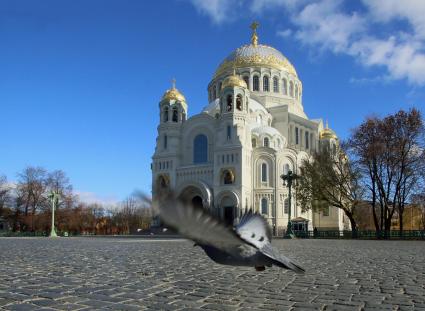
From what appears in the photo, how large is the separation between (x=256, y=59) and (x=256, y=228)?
2358 inches

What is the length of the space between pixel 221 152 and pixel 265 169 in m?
5.33

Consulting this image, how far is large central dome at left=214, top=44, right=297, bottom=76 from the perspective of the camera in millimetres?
61537

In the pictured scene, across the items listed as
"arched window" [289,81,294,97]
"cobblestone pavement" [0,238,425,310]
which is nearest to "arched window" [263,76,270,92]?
"arched window" [289,81,294,97]

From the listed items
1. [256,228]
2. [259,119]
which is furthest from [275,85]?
[256,228]

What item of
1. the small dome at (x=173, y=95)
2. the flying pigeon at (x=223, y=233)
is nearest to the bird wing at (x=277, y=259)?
the flying pigeon at (x=223, y=233)

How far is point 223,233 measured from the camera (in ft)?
8.70

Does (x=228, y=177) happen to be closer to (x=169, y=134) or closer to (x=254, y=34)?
(x=169, y=134)

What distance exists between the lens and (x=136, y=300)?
5570 millimetres

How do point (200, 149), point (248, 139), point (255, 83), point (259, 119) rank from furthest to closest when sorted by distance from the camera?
1. point (255, 83)
2. point (259, 119)
3. point (200, 149)
4. point (248, 139)

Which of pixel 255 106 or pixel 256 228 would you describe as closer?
pixel 256 228

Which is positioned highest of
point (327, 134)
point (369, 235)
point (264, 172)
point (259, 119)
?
point (259, 119)

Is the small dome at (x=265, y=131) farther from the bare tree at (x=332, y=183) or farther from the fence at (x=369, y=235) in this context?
the fence at (x=369, y=235)

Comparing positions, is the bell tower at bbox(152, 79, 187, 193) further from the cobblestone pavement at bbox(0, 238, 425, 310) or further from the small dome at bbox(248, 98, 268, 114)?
the cobblestone pavement at bbox(0, 238, 425, 310)

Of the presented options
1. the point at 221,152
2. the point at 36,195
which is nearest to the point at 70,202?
the point at 36,195
